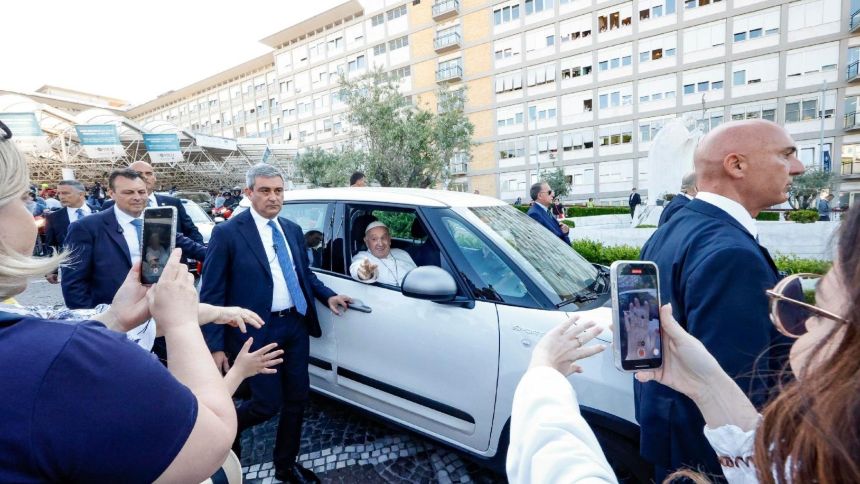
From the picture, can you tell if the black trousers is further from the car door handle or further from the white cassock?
the white cassock

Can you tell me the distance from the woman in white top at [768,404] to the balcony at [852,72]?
36.3 metres

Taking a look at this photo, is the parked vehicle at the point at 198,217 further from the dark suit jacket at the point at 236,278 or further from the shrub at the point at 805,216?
the shrub at the point at 805,216

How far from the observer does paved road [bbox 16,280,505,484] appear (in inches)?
100

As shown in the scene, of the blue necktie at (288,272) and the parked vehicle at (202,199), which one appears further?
the parked vehicle at (202,199)

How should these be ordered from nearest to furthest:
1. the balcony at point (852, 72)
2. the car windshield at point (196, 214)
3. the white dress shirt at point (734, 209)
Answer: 1. the white dress shirt at point (734, 209)
2. the car windshield at point (196, 214)
3. the balcony at point (852, 72)

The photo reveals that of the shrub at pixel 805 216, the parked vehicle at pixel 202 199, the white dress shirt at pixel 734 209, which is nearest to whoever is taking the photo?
the white dress shirt at pixel 734 209

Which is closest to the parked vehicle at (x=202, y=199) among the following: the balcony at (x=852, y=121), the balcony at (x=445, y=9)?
the balcony at (x=445, y=9)

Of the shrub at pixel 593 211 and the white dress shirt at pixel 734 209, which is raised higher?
the white dress shirt at pixel 734 209

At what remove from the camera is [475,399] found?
7.22 feet

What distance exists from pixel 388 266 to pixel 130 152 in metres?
43.9

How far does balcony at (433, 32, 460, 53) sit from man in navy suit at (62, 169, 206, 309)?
127 ft

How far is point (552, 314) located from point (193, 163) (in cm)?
5034

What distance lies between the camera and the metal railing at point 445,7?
122 feet

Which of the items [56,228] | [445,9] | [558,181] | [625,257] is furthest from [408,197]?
[445,9]
